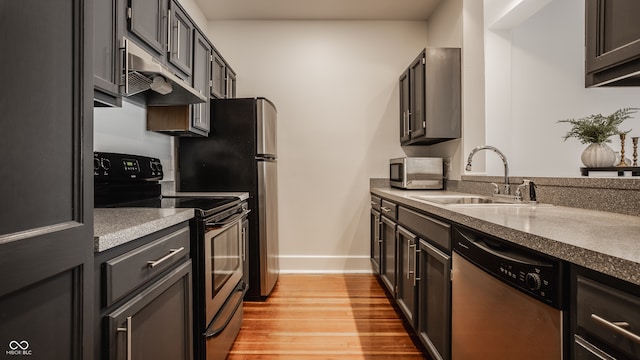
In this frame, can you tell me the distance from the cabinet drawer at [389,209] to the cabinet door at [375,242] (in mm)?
249

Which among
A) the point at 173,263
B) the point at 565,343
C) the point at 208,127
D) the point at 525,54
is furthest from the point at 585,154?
the point at 208,127

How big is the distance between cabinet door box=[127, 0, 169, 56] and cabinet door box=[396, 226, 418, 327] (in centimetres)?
178

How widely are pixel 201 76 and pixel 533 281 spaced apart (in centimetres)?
243

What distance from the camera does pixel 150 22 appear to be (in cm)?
179

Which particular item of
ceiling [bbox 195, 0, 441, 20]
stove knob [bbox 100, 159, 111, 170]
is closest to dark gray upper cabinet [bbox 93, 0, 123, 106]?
stove knob [bbox 100, 159, 111, 170]

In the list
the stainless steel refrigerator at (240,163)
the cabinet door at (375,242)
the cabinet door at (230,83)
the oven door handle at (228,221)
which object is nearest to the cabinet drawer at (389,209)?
the cabinet door at (375,242)

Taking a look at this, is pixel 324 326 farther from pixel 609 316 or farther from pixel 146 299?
pixel 609 316

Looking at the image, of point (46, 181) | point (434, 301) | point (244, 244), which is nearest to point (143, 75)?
point (46, 181)

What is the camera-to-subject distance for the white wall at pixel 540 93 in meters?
2.81

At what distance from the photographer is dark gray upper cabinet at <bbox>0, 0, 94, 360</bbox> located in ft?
2.04

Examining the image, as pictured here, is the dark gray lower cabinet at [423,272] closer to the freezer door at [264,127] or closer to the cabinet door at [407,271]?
the cabinet door at [407,271]

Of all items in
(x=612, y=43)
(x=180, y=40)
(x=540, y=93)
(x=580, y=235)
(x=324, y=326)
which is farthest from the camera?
(x=540, y=93)

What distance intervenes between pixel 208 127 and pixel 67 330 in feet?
7.13

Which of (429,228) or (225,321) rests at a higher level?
(429,228)
